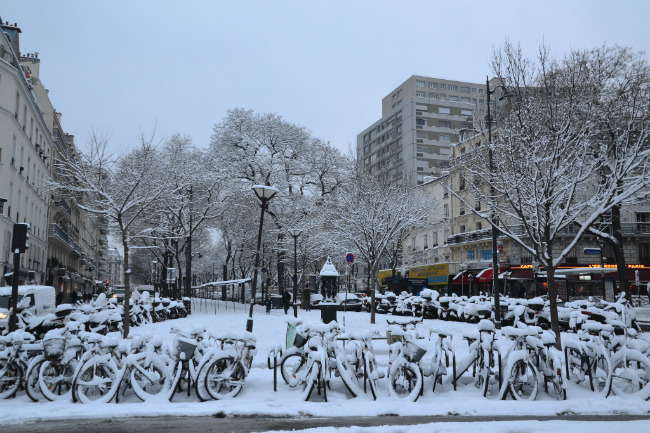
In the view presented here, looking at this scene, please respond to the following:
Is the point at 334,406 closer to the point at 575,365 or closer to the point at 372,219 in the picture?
the point at 575,365

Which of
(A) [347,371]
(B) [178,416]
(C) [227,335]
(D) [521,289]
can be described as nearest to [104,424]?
(B) [178,416]

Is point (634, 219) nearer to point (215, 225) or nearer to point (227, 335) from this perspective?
point (215, 225)

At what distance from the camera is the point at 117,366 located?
816cm

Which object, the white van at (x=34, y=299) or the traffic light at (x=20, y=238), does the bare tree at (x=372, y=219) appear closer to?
the white van at (x=34, y=299)

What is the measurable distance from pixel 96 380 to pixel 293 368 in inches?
114

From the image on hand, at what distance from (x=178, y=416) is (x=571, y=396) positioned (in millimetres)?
5661

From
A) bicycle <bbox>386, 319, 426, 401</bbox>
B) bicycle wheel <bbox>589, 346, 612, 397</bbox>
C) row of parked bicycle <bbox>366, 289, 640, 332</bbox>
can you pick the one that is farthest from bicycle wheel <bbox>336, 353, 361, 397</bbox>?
row of parked bicycle <bbox>366, 289, 640, 332</bbox>

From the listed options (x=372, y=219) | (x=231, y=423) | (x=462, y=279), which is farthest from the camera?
(x=462, y=279)

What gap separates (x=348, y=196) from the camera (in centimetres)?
2984

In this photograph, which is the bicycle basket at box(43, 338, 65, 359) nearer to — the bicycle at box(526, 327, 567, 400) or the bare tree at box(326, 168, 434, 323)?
the bicycle at box(526, 327, 567, 400)

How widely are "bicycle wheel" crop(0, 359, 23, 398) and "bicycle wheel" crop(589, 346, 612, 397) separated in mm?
8656

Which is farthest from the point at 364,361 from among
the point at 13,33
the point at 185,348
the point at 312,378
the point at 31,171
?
the point at 13,33

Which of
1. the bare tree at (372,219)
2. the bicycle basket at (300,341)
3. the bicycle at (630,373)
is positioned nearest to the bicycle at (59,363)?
the bicycle basket at (300,341)

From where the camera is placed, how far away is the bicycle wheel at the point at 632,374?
7.93 meters
